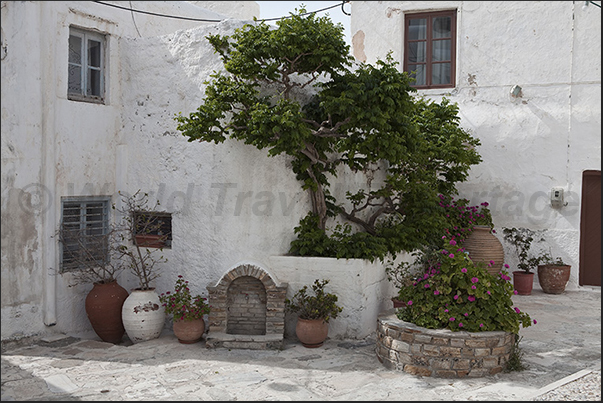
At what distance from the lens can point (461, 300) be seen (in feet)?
19.1

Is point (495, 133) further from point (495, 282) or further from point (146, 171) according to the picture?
point (146, 171)

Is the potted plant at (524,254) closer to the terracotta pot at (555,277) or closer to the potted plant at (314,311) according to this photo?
the terracotta pot at (555,277)

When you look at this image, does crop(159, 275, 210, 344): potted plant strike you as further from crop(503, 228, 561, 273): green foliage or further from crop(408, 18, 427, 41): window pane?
crop(408, 18, 427, 41): window pane

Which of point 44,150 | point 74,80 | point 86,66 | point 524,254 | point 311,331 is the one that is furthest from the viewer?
point 524,254

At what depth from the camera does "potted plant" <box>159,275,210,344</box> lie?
6754 mm

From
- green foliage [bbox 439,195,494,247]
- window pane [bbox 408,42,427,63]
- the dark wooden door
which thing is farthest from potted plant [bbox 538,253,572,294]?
window pane [bbox 408,42,427,63]

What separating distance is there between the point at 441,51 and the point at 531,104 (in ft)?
6.55

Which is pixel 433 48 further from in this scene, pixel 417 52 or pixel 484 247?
pixel 484 247

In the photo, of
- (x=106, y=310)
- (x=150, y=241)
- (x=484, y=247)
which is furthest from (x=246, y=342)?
(x=484, y=247)

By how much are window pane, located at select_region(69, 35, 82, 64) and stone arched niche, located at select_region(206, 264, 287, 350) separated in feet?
11.8

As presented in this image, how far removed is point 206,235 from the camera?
24.0 ft

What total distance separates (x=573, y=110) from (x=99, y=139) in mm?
8034

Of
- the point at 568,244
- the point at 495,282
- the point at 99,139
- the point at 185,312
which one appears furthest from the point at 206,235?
the point at 568,244

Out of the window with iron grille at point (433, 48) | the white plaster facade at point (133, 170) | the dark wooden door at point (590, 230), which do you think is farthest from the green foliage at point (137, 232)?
the dark wooden door at point (590, 230)
